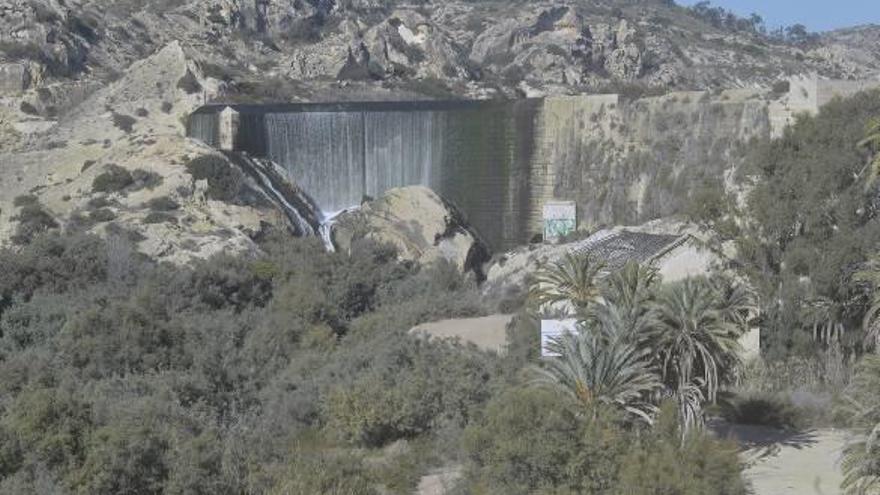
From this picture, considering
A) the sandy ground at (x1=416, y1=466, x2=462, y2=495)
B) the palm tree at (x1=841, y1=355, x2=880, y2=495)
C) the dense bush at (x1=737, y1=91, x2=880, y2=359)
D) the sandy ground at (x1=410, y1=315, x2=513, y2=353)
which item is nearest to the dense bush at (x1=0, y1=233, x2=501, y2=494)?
the sandy ground at (x1=416, y1=466, x2=462, y2=495)

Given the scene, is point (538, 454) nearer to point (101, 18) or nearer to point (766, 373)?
point (766, 373)

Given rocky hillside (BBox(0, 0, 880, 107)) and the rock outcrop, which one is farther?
rocky hillside (BBox(0, 0, 880, 107))

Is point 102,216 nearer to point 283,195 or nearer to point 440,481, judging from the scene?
point 283,195

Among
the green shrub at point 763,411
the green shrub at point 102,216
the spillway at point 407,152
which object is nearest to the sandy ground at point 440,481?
the green shrub at point 763,411

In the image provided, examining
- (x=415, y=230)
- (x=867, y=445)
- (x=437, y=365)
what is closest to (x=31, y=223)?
(x=415, y=230)

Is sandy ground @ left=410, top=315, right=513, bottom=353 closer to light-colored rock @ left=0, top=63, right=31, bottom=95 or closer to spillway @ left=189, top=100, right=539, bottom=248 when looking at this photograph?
spillway @ left=189, top=100, right=539, bottom=248

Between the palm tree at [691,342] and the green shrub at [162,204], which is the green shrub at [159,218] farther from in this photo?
Result: the palm tree at [691,342]
